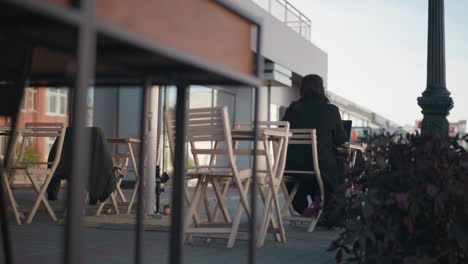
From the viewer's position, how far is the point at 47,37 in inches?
47.0

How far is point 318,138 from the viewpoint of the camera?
6.39 metres

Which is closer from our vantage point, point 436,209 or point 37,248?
point 436,209

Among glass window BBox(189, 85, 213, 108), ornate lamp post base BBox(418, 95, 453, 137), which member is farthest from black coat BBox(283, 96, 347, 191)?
glass window BBox(189, 85, 213, 108)

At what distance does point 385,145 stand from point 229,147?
118 cm

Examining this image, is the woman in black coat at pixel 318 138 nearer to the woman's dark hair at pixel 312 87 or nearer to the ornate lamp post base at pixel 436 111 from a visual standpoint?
the woman's dark hair at pixel 312 87

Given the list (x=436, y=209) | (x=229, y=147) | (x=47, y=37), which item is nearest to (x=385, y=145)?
(x=436, y=209)

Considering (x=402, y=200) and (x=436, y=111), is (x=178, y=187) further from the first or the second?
(x=436, y=111)

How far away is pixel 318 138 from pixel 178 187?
4.64 meters

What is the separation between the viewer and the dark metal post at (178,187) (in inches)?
73.5

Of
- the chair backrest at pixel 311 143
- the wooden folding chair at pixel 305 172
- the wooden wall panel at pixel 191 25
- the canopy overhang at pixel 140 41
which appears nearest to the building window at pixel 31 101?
the wooden folding chair at pixel 305 172

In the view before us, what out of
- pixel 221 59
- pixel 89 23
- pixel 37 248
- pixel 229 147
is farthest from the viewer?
pixel 37 248

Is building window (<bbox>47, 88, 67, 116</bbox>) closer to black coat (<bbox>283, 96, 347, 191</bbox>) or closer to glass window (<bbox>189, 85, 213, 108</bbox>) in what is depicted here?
glass window (<bbox>189, 85, 213, 108</bbox>)

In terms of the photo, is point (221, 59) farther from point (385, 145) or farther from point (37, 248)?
point (37, 248)

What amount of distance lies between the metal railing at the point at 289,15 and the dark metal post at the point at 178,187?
1769 cm
